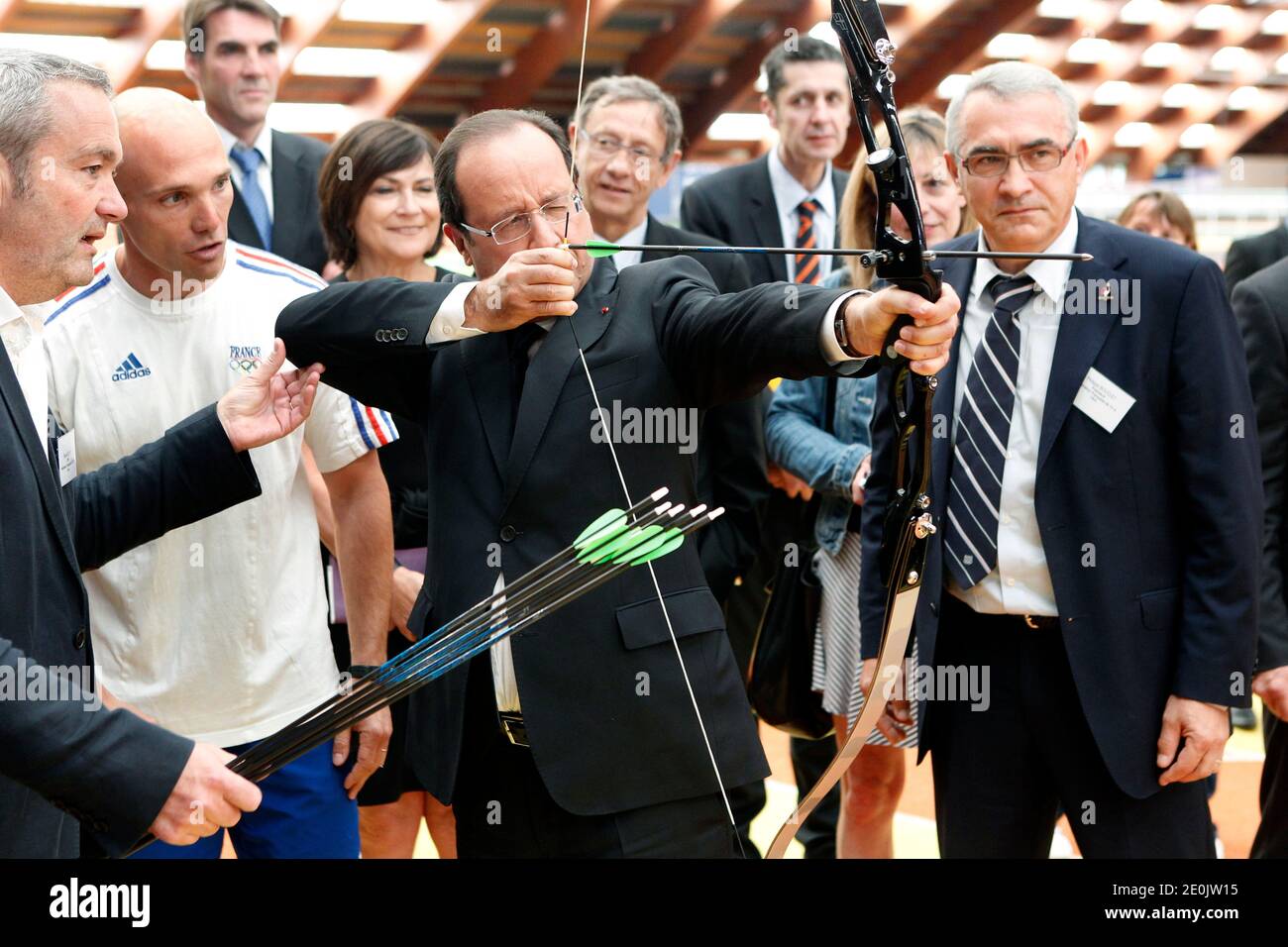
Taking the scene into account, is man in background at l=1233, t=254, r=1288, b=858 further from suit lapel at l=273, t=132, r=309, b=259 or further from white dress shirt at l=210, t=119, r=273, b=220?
white dress shirt at l=210, t=119, r=273, b=220

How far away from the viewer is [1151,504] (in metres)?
1.89

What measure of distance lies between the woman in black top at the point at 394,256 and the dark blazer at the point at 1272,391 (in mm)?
1434

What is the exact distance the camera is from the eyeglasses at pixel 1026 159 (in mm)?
1969

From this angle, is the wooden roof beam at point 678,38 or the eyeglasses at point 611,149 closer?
the eyeglasses at point 611,149

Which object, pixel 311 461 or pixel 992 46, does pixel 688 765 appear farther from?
pixel 992 46

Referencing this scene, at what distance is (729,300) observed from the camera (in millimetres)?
1593

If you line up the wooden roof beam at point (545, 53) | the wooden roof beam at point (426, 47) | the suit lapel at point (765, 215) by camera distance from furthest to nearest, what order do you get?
the wooden roof beam at point (426, 47) → the wooden roof beam at point (545, 53) → the suit lapel at point (765, 215)

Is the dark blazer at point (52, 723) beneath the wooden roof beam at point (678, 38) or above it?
beneath

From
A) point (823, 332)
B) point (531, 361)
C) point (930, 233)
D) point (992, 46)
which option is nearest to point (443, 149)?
point (531, 361)

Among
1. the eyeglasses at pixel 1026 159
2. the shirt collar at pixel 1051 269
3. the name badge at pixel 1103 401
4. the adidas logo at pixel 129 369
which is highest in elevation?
the eyeglasses at pixel 1026 159

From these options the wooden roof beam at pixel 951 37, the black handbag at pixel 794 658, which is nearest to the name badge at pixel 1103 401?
the black handbag at pixel 794 658

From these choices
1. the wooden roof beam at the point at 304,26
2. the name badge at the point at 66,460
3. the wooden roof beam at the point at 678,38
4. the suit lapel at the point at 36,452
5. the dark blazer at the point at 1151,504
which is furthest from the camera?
the wooden roof beam at the point at 678,38

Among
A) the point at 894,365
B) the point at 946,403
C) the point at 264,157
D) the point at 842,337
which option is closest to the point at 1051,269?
the point at 946,403

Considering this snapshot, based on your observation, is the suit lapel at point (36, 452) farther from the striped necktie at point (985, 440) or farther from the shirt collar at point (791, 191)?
the shirt collar at point (791, 191)
